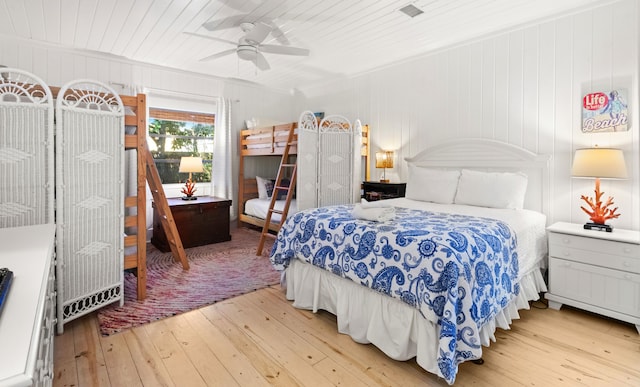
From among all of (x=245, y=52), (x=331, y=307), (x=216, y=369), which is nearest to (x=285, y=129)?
(x=245, y=52)

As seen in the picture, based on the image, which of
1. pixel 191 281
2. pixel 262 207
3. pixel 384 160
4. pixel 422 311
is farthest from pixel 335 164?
pixel 422 311

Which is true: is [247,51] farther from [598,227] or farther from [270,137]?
[598,227]

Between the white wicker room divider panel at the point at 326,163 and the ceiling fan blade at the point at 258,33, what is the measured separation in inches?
42.7

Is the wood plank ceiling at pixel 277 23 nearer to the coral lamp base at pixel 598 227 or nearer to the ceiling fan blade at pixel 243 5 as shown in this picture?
the ceiling fan blade at pixel 243 5

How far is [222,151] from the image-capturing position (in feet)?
17.9

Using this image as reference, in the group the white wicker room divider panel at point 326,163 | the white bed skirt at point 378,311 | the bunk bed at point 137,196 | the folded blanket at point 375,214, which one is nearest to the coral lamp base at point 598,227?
the white bed skirt at point 378,311

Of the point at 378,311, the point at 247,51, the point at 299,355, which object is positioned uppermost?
the point at 247,51

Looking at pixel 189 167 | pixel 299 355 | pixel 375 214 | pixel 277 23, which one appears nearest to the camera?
pixel 299 355

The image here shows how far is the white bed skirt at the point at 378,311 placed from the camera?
1909 mm

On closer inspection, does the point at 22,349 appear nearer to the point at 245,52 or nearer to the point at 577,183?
the point at 245,52

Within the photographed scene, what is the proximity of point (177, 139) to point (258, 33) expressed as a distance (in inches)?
115

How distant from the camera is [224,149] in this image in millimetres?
5477

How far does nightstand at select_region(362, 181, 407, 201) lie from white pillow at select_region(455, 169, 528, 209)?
936 mm

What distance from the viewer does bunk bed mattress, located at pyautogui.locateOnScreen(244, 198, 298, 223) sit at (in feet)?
15.4
